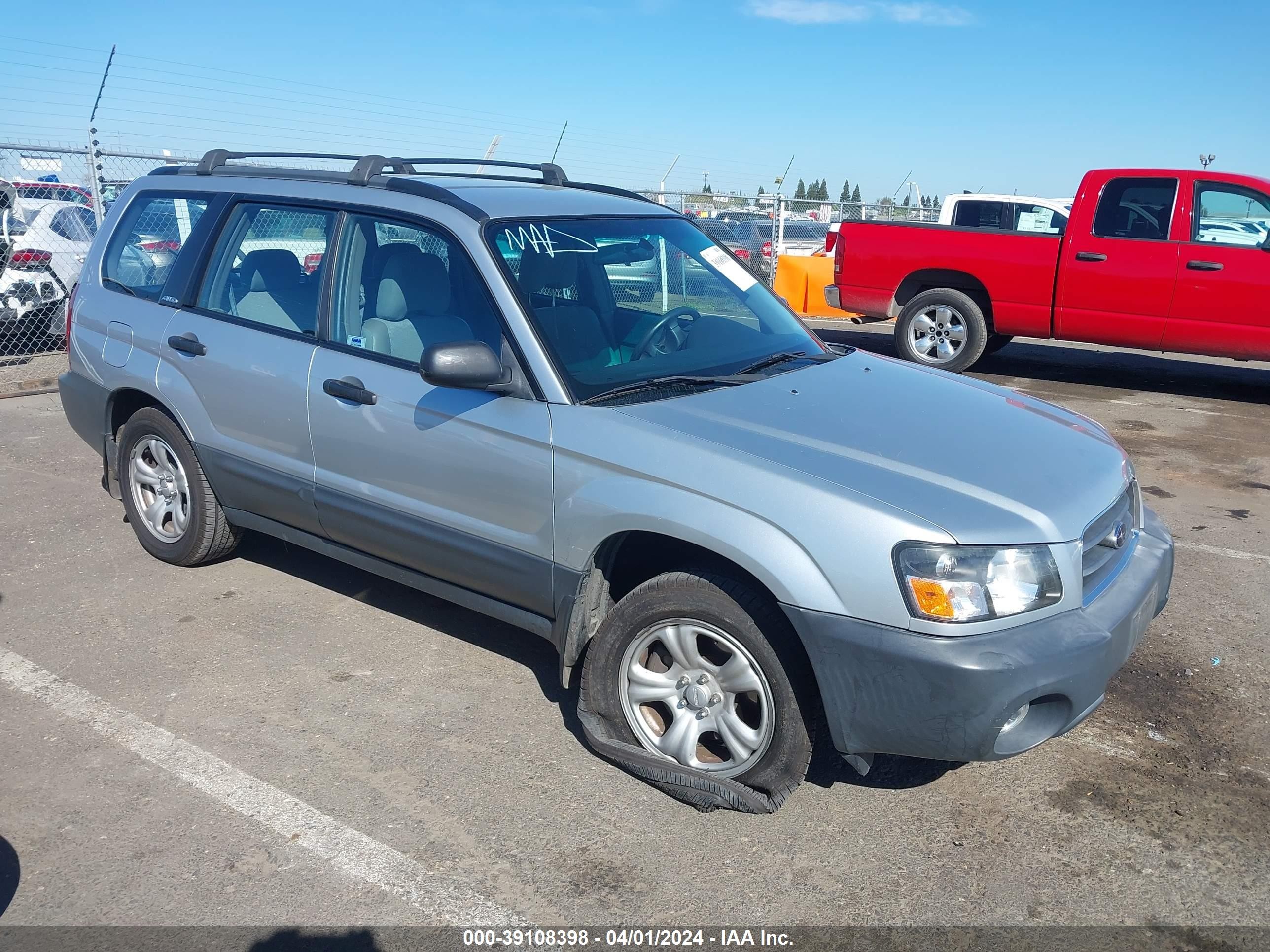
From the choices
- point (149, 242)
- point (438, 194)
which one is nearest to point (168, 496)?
point (149, 242)

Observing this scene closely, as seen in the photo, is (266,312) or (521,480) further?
(266,312)

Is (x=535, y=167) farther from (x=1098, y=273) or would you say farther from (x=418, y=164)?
(x=1098, y=273)

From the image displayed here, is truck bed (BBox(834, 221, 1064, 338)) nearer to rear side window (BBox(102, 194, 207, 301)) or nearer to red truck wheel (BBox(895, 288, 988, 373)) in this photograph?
red truck wheel (BBox(895, 288, 988, 373))

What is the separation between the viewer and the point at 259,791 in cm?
326

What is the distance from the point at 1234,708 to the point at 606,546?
2373 mm

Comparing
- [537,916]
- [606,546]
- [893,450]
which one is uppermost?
[893,450]

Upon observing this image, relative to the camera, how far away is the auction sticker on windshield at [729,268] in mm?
4469

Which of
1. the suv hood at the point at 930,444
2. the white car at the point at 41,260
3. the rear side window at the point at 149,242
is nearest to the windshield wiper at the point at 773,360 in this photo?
the suv hood at the point at 930,444

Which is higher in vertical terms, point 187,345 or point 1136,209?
point 1136,209

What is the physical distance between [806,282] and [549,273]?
11.8 metres

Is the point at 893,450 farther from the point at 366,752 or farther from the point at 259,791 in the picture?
the point at 259,791

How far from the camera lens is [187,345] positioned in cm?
452

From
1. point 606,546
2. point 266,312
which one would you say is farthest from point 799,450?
point 266,312

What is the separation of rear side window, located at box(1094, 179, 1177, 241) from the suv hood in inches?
251
